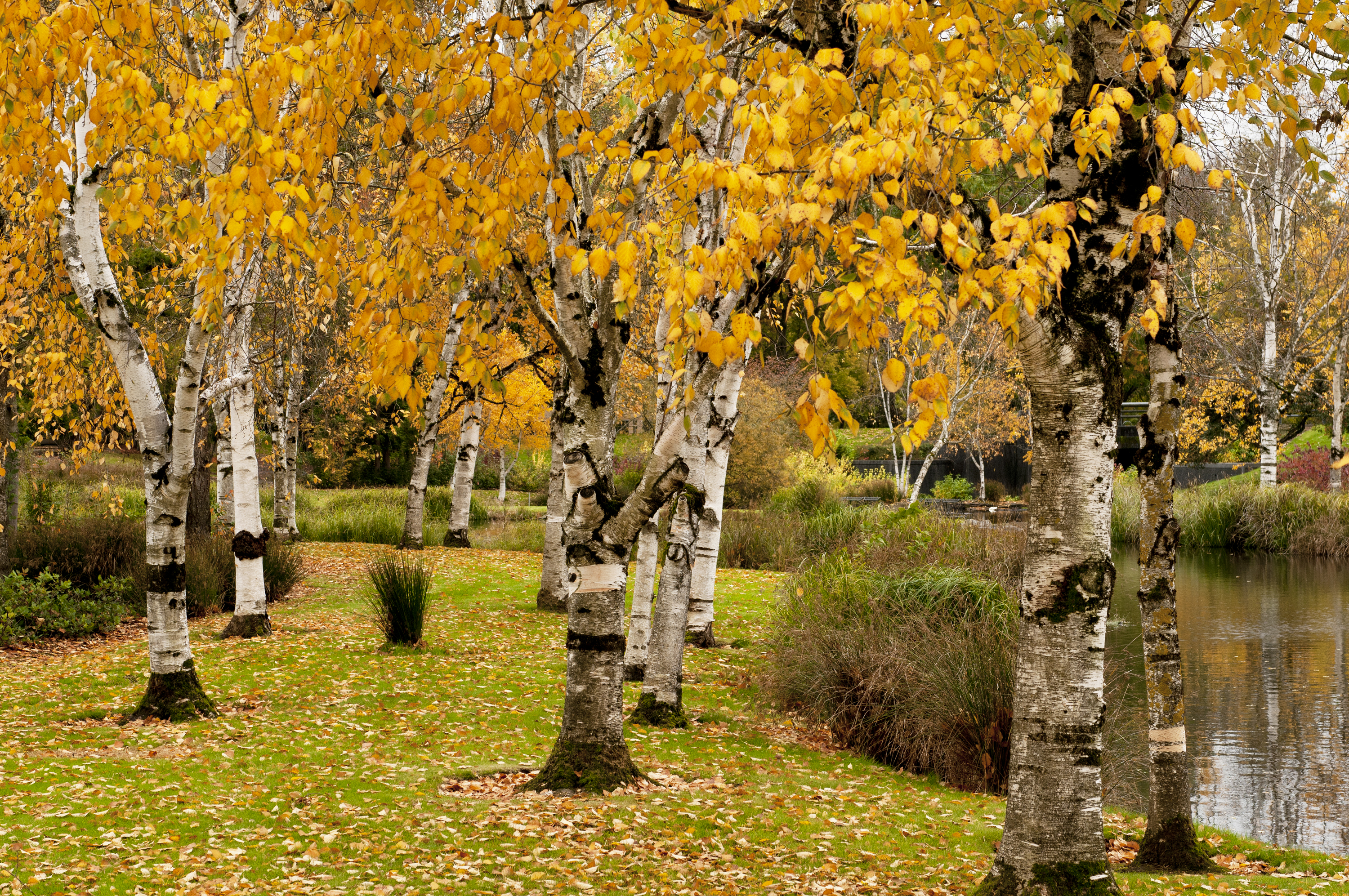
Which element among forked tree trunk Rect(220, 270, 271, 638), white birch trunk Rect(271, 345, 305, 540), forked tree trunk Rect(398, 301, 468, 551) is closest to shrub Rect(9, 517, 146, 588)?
forked tree trunk Rect(220, 270, 271, 638)

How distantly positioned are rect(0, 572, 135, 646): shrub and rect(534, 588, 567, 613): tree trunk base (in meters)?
4.85

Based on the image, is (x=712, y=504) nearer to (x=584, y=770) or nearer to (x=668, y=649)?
(x=668, y=649)

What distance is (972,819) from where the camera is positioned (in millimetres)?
5770

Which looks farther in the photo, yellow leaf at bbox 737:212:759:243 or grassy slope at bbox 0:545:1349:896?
grassy slope at bbox 0:545:1349:896

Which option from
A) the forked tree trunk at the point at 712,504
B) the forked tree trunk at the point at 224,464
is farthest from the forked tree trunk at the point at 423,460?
the forked tree trunk at the point at 712,504

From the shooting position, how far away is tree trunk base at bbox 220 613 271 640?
10.3m

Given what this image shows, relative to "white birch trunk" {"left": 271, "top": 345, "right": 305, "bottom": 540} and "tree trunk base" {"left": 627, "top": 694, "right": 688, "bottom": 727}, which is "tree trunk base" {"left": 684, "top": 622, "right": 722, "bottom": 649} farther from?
"white birch trunk" {"left": 271, "top": 345, "right": 305, "bottom": 540}

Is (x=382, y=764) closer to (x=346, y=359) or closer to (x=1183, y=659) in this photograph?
(x=1183, y=659)

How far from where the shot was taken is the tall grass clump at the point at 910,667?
6.95 meters

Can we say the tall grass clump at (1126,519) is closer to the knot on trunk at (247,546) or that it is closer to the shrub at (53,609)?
the knot on trunk at (247,546)

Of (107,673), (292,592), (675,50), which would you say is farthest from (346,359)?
(675,50)

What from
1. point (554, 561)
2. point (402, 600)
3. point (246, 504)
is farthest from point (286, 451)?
point (402, 600)

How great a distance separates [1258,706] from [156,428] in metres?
10.0

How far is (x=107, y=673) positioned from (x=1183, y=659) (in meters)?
11.2
